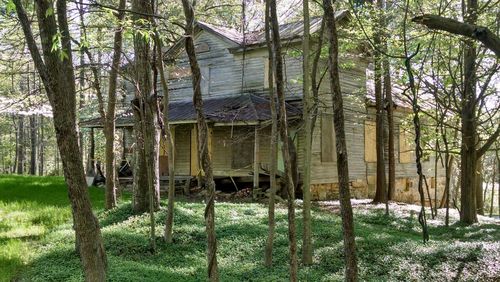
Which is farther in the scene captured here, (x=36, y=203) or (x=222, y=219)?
(x=36, y=203)

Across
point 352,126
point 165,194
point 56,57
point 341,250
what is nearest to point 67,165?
point 56,57

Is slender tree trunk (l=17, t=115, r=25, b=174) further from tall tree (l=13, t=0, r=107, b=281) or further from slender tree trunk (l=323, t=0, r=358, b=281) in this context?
slender tree trunk (l=323, t=0, r=358, b=281)

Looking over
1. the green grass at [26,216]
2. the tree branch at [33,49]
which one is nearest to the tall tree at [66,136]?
the tree branch at [33,49]

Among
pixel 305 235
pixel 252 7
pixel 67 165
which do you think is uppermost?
pixel 252 7

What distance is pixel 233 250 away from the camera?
881 cm

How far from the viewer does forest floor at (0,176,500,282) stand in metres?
7.31

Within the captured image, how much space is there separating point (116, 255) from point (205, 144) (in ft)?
15.3

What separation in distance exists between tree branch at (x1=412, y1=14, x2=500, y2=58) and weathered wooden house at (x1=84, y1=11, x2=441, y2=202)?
1138 cm

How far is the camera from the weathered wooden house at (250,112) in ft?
58.0

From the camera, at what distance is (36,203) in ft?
48.6

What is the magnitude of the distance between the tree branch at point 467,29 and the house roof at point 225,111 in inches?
389

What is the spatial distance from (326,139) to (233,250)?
10380 mm

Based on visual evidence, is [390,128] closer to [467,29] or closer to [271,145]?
[271,145]

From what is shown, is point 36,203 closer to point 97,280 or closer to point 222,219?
point 222,219
